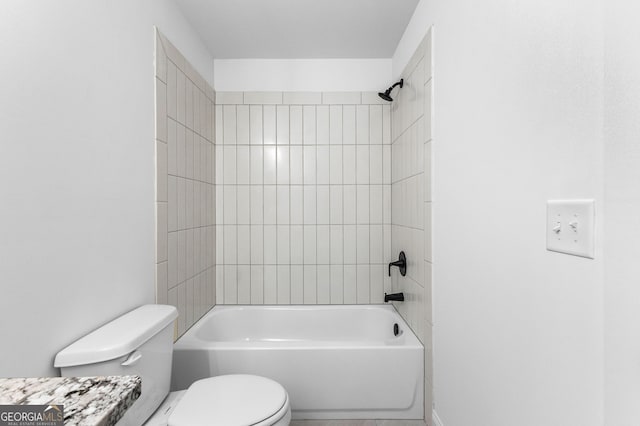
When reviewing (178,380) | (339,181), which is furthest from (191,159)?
(178,380)

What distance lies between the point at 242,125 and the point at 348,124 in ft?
2.69

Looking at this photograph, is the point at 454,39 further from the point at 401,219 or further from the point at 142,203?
the point at 142,203

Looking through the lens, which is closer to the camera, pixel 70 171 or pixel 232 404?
pixel 70 171

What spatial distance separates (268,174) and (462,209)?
1.70 metres

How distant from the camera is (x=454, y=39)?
1.47m

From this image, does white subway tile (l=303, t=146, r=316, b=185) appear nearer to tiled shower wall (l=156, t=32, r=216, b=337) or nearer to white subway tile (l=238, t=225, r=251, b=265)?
white subway tile (l=238, t=225, r=251, b=265)

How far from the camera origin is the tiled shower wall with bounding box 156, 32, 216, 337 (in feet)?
6.06

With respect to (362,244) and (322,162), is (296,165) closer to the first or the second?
(322,162)

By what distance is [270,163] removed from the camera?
2.79 m

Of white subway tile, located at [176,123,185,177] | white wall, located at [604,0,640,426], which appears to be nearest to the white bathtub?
white subway tile, located at [176,123,185,177]

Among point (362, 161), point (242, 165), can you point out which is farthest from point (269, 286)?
point (362, 161)

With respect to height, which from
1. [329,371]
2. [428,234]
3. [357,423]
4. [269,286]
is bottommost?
[357,423]

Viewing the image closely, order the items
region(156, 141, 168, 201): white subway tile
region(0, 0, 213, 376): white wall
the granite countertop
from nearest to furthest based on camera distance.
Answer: the granite countertop < region(0, 0, 213, 376): white wall < region(156, 141, 168, 201): white subway tile

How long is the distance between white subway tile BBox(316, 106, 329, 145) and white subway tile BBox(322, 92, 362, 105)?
6cm
